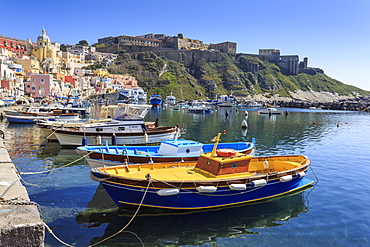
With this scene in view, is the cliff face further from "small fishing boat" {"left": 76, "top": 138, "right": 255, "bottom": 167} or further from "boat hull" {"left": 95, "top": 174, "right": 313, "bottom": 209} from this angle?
"boat hull" {"left": 95, "top": 174, "right": 313, "bottom": 209}

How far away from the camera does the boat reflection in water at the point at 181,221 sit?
9.49 metres

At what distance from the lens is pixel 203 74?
505 feet

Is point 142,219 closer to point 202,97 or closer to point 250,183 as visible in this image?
point 250,183

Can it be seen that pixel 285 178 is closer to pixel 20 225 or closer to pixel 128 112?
pixel 20 225

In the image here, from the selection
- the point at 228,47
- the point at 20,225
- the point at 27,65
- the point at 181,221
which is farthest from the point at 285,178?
the point at 228,47

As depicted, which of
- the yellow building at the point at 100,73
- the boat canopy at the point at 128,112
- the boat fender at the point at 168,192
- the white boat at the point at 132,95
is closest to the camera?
the boat fender at the point at 168,192

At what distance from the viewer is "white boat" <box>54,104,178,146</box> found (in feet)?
79.0

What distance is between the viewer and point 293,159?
1523cm

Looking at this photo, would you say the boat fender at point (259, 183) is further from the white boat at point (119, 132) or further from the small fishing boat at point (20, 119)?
the small fishing boat at point (20, 119)

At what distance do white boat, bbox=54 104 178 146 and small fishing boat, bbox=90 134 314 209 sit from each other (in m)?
12.2

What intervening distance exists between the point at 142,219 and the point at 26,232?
6.27m

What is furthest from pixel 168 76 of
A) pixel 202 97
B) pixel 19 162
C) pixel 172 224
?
pixel 172 224

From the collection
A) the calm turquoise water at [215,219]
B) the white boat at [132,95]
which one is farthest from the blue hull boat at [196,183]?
the white boat at [132,95]

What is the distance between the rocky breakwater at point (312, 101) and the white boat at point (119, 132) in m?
115
